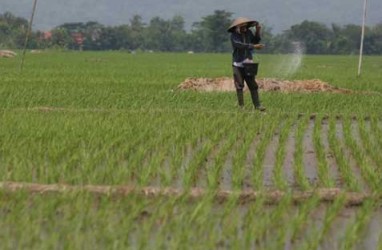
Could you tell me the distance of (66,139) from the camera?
18.2 feet

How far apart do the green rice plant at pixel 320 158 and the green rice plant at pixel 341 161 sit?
0.09 metres

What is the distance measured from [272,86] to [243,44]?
158 inches

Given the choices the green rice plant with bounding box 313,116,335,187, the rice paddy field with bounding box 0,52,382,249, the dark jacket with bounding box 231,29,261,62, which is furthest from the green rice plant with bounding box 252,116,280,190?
the dark jacket with bounding box 231,29,261,62

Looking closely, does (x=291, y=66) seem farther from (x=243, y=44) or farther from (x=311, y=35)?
(x=311, y=35)

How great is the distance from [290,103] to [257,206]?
19.3ft

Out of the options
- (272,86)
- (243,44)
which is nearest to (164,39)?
(272,86)

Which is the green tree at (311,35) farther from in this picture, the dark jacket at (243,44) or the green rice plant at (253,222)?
the green rice plant at (253,222)

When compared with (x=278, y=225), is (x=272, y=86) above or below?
below

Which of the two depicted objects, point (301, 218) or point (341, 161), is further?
point (341, 161)

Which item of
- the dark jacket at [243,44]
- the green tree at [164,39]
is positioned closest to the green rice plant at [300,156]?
the dark jacket at [243,44]

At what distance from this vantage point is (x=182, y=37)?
328 feet

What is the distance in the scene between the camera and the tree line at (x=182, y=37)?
78812mm

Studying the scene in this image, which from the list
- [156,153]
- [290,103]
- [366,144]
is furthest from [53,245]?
[290,103]

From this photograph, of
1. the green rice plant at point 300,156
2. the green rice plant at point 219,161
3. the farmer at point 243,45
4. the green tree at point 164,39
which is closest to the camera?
the green rice plant at point 219,161
